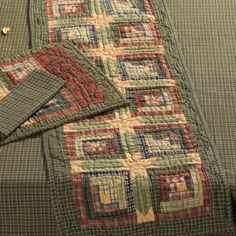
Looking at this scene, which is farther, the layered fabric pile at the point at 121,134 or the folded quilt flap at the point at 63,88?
the folded quilt flap at the point at 63,88

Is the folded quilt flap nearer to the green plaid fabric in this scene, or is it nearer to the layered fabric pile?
the layered fabric pile

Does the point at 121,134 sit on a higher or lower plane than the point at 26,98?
lower

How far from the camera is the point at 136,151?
1.62 m

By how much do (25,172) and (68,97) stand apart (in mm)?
323

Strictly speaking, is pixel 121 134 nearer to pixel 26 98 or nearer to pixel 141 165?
pixel 141 165

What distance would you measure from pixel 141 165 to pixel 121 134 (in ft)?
0.45

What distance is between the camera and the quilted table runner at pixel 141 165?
1549 mm

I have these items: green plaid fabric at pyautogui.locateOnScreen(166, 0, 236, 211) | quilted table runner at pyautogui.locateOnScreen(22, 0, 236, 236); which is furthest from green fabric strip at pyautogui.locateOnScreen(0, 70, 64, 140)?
green plaid fabric at pyautogui.locateOnScreen(166, 0, 236, 211)

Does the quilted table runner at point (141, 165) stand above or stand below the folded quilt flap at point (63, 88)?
below

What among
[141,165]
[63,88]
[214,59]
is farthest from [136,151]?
[214,59]

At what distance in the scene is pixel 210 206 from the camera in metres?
1.58

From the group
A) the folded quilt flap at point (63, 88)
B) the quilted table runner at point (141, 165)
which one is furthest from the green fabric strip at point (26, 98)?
the quilted table runner at point (141, 165)

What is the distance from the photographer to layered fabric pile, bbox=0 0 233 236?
1554 mm

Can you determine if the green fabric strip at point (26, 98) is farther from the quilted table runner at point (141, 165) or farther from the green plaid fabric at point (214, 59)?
the green plaid fabric at point (214, 59)
